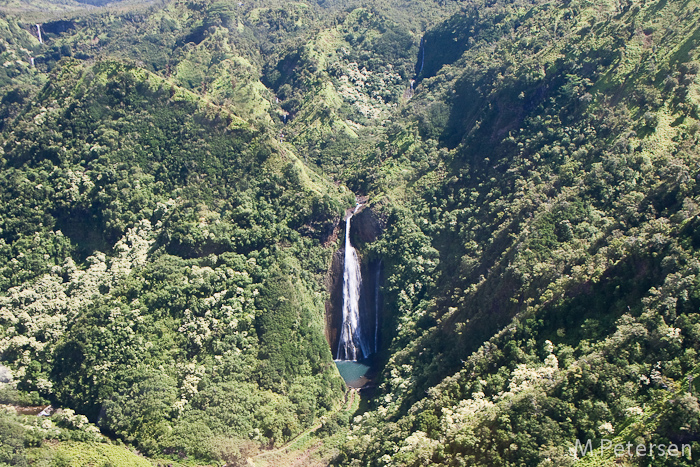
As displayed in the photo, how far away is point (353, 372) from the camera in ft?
187

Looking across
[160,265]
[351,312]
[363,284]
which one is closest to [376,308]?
[351,312]

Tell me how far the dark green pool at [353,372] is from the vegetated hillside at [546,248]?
4.25 meters

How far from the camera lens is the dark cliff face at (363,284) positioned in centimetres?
5981

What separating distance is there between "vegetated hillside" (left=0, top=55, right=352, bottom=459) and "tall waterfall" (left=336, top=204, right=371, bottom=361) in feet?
8.62

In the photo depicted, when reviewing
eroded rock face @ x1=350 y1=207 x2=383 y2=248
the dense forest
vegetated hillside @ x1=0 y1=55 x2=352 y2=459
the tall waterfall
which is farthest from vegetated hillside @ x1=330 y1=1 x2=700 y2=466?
vegetated hillside @ x1=0 y1=55 x2=352 y2=459

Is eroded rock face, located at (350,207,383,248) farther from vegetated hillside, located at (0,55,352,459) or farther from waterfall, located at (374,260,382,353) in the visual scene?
waterfall, located at (374,260,382,353)

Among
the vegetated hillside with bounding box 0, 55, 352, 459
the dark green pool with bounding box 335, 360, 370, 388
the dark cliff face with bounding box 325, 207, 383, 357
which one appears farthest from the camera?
the dark cliff face with bounding box 325, 207, 383, 357

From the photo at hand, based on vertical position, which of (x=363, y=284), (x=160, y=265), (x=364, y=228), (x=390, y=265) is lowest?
(x=160, y=265)

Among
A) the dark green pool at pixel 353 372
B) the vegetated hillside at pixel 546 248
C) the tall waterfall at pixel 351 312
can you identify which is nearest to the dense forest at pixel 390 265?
the vegetated hillside at pixel 546 248

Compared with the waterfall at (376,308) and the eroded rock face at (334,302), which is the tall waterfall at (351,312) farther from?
the waterfall at (376,308)

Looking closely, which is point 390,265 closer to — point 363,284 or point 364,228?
point 363,284

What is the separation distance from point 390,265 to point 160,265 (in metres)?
22.5

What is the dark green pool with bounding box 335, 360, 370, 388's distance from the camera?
55438 mm

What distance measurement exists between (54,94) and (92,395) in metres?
36.4
